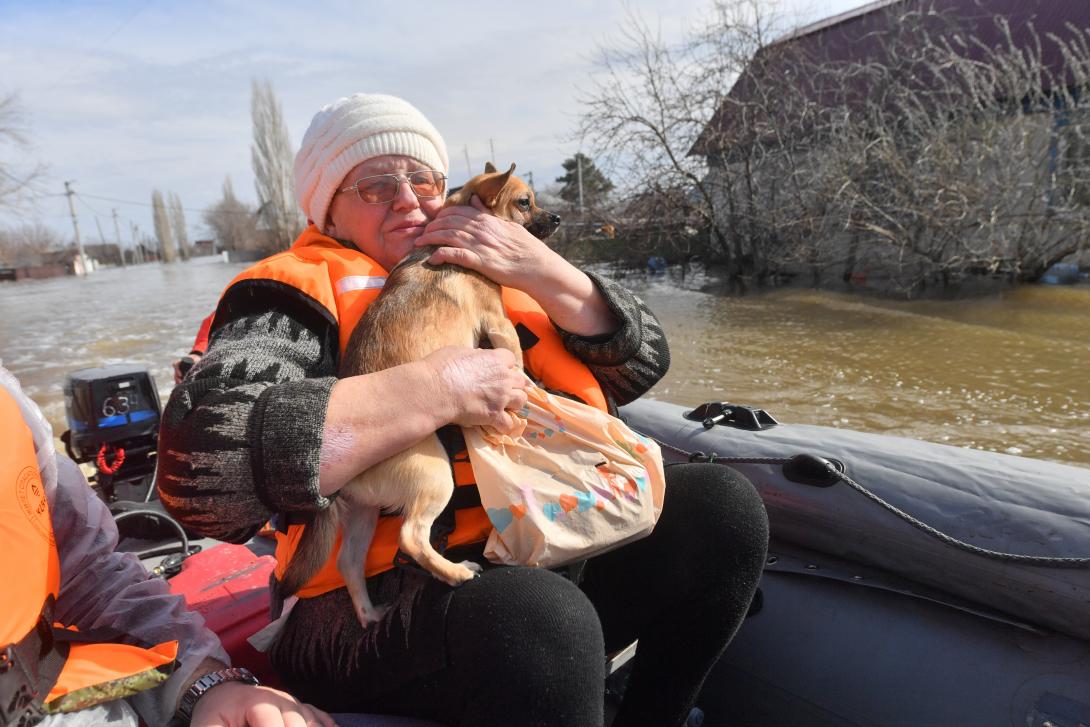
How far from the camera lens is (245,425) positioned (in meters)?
1.28

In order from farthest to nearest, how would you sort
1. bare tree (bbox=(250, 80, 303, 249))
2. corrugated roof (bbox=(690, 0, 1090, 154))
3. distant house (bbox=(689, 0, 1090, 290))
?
1. bare tree (bbox=(250, 80, 303, 249))
2. corrugated roof (bbox=(690, 0, 1090, 154))
3. distant house (bbox=(689, 0, 1090, 290))

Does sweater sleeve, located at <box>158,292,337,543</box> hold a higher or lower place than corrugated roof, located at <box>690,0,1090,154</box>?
lower

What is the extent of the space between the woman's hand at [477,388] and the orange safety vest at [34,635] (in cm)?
74

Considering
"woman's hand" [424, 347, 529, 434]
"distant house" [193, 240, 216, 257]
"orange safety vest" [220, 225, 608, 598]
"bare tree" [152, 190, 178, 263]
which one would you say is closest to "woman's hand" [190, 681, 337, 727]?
"orange safety vest" [220, 225, 608, 598]

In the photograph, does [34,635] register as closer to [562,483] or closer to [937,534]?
[562,483]

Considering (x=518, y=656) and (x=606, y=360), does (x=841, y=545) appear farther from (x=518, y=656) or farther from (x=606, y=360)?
(x=518, y=656)

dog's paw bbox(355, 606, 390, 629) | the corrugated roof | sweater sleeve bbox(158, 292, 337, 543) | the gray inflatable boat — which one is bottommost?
the gray inflatable boat

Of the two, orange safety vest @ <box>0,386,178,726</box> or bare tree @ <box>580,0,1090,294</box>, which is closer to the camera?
orange safety vest @ <box>0,386,178,726</box>

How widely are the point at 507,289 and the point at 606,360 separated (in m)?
0.42

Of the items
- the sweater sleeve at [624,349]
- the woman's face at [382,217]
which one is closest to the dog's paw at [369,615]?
the sweater sleeve at [624,349]

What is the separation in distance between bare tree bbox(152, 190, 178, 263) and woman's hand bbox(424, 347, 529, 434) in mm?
85816

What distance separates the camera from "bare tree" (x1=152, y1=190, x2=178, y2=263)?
75562 mm

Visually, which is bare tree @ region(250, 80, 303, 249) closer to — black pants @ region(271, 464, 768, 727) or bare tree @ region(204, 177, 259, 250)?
bare tree @ region(204, 177, 259, 250)

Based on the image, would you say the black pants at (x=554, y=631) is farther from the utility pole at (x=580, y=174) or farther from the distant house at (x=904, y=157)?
the utility pole at (x=580, y=174)
